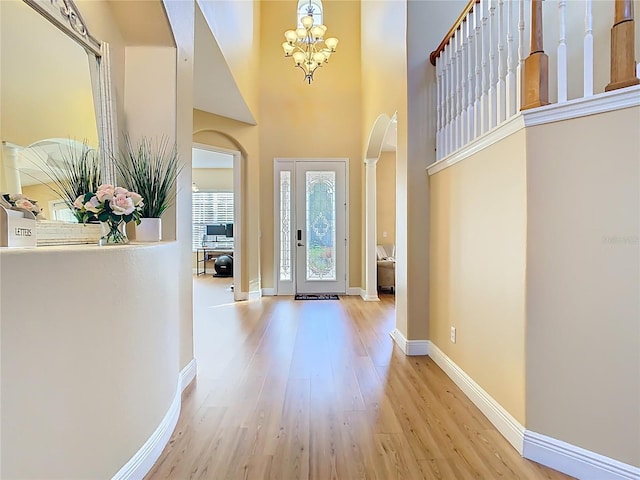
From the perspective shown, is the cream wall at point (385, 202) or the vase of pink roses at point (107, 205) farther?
the cream wall at point (385, 202)

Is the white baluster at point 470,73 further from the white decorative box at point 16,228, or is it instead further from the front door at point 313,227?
the front door at point 313,227

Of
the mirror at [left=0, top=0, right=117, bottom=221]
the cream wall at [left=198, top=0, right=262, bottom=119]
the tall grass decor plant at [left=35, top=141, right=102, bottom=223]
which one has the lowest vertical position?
the tall grass decor plant at [left=35, top=141, right=102, bottom=223]

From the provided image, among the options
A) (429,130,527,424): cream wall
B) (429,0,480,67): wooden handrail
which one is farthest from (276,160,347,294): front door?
(429,130,527,424): cream wall

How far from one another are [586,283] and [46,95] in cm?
272

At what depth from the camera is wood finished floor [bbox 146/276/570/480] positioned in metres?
1.68

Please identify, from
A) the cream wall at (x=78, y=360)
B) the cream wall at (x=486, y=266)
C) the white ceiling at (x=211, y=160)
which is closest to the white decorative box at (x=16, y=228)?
the cream wall at (x=78, y=360)

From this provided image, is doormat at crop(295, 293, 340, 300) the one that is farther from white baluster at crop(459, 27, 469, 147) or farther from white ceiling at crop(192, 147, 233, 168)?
white baluster at crop(459, 27, 469, 147)

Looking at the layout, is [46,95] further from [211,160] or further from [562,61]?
[211,160]

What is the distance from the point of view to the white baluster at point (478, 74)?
7.88 feet

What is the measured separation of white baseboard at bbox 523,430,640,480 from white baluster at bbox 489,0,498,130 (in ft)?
5.80

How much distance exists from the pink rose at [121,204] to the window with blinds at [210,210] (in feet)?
28.4

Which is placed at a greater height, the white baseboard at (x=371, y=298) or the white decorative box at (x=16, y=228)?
the white decorative box at (x=16, y=228)

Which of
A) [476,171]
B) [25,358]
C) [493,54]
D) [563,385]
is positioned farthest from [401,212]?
[25,358]

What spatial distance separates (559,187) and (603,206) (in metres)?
0.20
